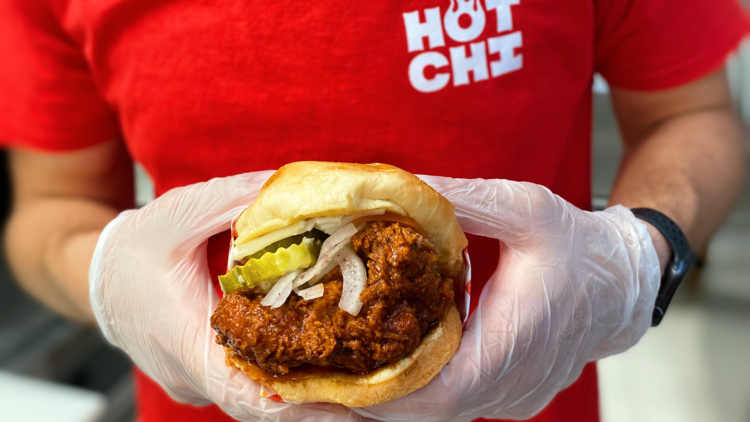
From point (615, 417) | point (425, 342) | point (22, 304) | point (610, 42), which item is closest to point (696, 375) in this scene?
point (615, 417)

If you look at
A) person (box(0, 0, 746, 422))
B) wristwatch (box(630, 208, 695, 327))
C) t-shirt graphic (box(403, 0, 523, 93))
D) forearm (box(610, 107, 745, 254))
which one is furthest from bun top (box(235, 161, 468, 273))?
forearm (box(610, 107, 745, 254))

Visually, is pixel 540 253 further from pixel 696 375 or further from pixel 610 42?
pixel 696 375

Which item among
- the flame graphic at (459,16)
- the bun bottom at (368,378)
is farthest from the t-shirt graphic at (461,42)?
the bun bottom at (368,378)

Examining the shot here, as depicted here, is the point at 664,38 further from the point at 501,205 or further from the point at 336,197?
the point at 336,197

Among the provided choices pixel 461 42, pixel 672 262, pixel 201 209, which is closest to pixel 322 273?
pixel 201 209

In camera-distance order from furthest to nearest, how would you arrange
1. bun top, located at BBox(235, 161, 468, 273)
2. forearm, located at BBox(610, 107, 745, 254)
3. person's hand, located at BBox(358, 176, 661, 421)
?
forearm, located at BBox(610, 107, 745, 254), person's hand, located at BBox(358, 176, 661, 421), bun top, located at BBox(235, 161, 468, 273)

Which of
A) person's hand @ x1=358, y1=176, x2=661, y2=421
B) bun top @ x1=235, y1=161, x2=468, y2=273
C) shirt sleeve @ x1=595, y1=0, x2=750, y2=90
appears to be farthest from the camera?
shirt sleeve @ x1=595, y1=0, x2=750, y2=90

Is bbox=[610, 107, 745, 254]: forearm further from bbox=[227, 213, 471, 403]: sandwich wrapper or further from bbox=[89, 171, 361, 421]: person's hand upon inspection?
bbox=[89, 171, 361, 421]: person's hand
